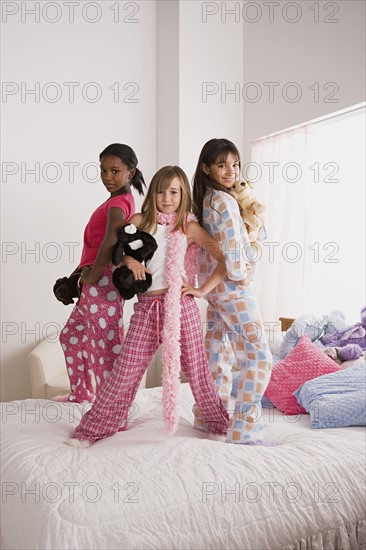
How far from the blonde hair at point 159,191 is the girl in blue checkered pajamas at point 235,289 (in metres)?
0.12

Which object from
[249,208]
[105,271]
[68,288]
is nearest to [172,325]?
[105,271]

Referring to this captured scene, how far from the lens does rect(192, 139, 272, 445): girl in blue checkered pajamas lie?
84.4 inches

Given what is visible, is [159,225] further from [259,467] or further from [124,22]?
[124,22]

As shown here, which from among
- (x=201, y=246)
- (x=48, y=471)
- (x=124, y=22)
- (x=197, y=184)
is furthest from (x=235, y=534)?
(x=124, y=22)

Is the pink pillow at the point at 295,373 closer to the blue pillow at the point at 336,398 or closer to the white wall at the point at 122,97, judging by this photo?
the blue pillow at the point at 336,398

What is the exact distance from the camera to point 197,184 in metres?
2.28

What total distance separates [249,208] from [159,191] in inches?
14.3

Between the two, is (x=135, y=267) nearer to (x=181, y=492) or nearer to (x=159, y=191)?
(x=159, y=191)

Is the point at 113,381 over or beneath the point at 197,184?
beneath

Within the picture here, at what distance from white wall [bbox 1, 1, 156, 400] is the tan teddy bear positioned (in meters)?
1.90

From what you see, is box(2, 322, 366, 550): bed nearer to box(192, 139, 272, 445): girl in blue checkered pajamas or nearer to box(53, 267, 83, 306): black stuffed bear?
box(192, 139, 272, 445): girl in blue checkered pajamas

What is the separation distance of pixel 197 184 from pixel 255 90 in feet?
7.27

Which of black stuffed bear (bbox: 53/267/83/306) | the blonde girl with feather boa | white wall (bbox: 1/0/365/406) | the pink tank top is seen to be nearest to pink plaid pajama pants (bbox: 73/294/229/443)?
the blonde girl with feather boa

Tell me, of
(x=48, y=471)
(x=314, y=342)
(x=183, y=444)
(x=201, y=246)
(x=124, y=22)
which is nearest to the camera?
(x=48, y=471)
